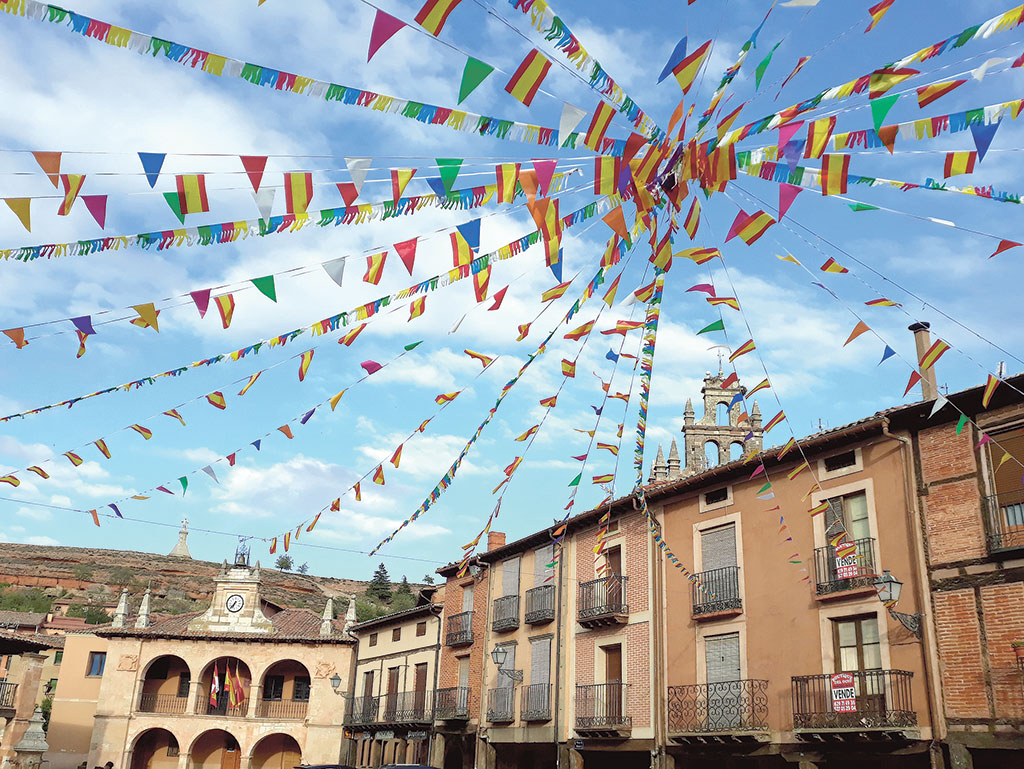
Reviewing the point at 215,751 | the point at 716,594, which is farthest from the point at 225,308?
the point at 215,751

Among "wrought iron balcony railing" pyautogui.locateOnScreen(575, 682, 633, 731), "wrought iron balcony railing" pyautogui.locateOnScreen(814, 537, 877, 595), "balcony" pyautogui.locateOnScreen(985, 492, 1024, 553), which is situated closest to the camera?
"balcony" pyautogui.locateOnScreen(985, 492, 1024, 553)

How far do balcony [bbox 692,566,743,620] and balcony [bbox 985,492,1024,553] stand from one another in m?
5.26

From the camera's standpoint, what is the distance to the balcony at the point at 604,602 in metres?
20.3

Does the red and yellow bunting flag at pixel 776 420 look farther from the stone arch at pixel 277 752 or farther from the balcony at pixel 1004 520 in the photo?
the stone arch at pixel 277 752

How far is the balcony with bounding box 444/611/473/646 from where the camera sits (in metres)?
26.9

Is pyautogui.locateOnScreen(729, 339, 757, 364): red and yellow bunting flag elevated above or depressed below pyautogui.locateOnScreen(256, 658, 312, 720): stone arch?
above

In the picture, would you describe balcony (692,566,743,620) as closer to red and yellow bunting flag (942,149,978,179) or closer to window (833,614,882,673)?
window (833,614,882,673)

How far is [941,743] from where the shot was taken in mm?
13227

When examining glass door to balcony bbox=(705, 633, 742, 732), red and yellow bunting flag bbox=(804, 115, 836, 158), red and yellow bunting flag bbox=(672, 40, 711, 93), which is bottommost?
glass door to balcony bbox=(705, 633, 742, 732)

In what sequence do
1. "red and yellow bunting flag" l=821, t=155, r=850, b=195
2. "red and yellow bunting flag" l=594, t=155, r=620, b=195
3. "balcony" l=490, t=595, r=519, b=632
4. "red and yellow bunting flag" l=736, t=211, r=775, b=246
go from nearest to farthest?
"red and yellow bunting flag" l=821, t=155, r=850, b=195 → "red and yellow bunting flag" l=594, t=155, r=620, b=195 → "red and yellow bunting flag" l=736, t=211, r=775, b=246 → "balcony" l=490, t=595, r=519, b=632

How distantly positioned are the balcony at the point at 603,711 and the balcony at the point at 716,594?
2.99 meters

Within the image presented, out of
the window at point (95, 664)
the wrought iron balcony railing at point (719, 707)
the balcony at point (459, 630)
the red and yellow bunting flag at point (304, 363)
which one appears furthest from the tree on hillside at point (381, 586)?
the red and yellow bunting flag at point (304, 363)

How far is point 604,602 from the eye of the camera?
69.1 ft

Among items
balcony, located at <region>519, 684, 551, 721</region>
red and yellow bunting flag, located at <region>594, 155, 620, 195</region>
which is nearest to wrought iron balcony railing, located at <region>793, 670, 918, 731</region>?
balcony, located at <region>519, 684, 551, 721</region>
